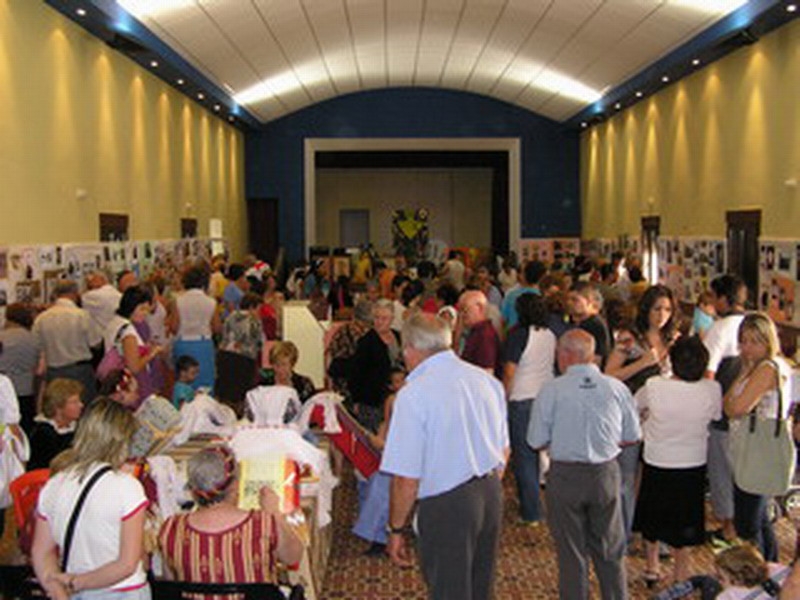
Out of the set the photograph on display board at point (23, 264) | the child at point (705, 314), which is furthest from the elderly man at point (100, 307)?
the child at point (705, 314)

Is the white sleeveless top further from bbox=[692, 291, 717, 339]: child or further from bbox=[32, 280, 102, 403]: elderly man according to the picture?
bbox=[692, 291, 717, 339]: child

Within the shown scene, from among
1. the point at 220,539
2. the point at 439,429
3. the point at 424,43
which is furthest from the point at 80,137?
the point at 424,43

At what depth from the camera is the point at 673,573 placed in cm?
568

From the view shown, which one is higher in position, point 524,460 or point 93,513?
point 93,513

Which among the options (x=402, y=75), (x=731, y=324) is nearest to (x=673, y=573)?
(x=731, y=324)

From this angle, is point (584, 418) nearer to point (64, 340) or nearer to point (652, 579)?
point (652, 579)

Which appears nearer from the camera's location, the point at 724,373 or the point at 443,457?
the point at 443,457

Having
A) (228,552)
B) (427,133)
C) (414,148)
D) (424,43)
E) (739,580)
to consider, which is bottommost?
(739,580)

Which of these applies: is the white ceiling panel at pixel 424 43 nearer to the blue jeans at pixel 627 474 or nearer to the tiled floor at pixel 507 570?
the tiled floor at pixel 507 570

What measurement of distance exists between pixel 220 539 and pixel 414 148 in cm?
2028

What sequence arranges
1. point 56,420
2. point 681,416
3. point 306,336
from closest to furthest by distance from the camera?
point 681,416 → point 56,420 → point 306,336

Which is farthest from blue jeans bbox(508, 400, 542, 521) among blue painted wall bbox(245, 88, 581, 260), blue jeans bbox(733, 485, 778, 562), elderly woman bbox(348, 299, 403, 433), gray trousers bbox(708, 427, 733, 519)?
blue painted wall bbox(245, 88, 581, 260)

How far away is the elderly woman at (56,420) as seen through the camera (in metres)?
5.46

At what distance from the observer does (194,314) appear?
933cm
